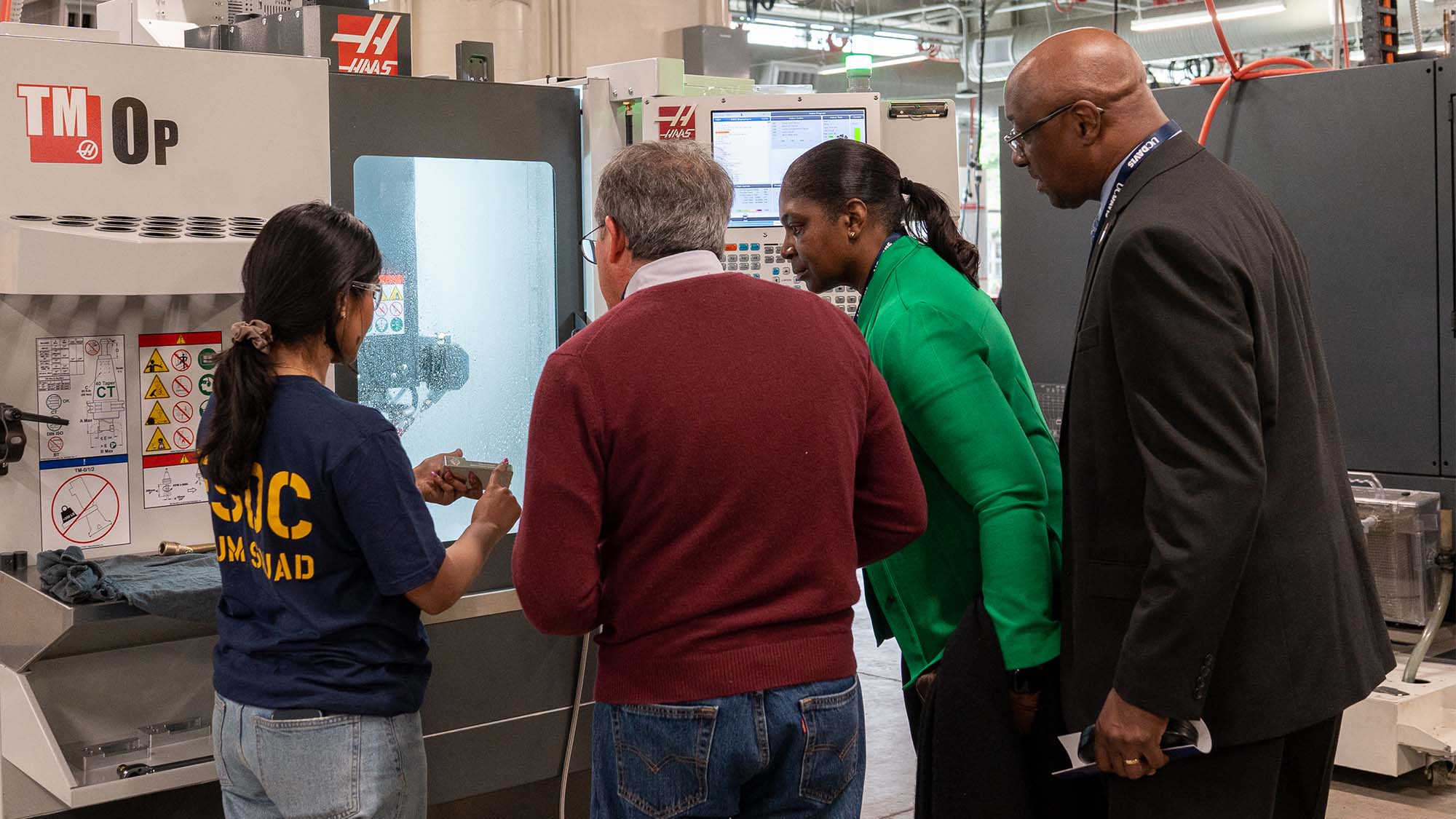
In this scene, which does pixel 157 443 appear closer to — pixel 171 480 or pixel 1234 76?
pixel 171 480

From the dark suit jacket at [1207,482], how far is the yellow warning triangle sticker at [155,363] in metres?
1.58

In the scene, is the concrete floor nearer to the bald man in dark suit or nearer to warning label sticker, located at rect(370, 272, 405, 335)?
warning label sticker, located at rect(370, 272, 405, 335)

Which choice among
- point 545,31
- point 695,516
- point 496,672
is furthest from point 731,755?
point 545,31

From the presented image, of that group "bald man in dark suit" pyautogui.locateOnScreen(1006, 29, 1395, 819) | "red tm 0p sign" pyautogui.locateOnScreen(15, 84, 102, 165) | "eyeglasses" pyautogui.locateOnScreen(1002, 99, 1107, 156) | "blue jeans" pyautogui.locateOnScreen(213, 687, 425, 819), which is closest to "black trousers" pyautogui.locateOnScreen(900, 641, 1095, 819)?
"bald man in dark suit" pyautogui.locateOnScreen(1006, 29, 1395, 819)

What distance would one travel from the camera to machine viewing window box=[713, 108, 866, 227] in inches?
116

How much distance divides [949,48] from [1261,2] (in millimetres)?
3320

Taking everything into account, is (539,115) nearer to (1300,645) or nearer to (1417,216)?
(1300,645)

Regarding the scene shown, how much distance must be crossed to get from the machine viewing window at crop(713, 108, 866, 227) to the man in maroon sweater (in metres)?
1.44

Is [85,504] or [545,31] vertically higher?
[545,31]

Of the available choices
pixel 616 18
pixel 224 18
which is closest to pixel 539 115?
pixel 224 18

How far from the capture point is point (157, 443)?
231 cm

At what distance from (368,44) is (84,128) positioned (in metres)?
0.61

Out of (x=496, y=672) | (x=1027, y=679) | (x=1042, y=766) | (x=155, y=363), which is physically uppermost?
(x=155, y=363)

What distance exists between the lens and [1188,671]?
1.42 m
